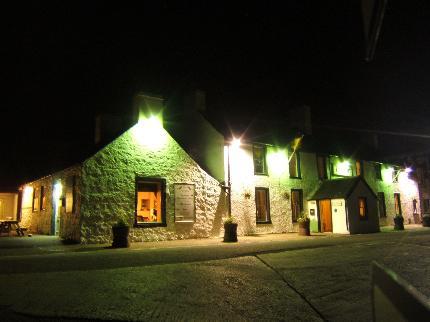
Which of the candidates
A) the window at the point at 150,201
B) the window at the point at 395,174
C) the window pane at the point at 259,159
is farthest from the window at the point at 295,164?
the window at the point at 395,174

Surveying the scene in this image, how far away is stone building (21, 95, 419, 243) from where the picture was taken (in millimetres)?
15953

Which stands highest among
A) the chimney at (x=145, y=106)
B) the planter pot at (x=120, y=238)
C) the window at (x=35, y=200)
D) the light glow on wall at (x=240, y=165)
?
the chimney at (x=145, y=106)

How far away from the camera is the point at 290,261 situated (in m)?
9.18

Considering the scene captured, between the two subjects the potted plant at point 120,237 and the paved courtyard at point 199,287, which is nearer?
the paved courtyard at point 199,287

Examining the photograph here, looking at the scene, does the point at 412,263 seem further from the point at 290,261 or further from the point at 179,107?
the point at 179,107

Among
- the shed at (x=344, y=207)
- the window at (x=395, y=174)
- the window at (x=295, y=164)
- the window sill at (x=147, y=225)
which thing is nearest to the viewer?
the window sill at (x=147, y=225)

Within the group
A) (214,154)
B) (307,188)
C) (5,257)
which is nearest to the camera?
(5,257)

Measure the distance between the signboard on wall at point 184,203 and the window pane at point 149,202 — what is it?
903mm

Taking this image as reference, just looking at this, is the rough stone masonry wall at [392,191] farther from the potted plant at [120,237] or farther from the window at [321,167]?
the potted plant at [120,237]

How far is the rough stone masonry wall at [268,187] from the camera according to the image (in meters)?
20.7

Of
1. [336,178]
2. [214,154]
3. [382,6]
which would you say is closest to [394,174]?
[336,178]

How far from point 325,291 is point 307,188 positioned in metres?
19.4

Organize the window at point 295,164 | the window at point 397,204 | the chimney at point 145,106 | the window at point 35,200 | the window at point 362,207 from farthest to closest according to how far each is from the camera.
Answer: the window at point 397,204
the window at point 295,164
the window at point 362,207
the window at point 35,200
the chimney at point 145,106

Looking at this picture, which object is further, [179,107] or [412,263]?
[179,107]
